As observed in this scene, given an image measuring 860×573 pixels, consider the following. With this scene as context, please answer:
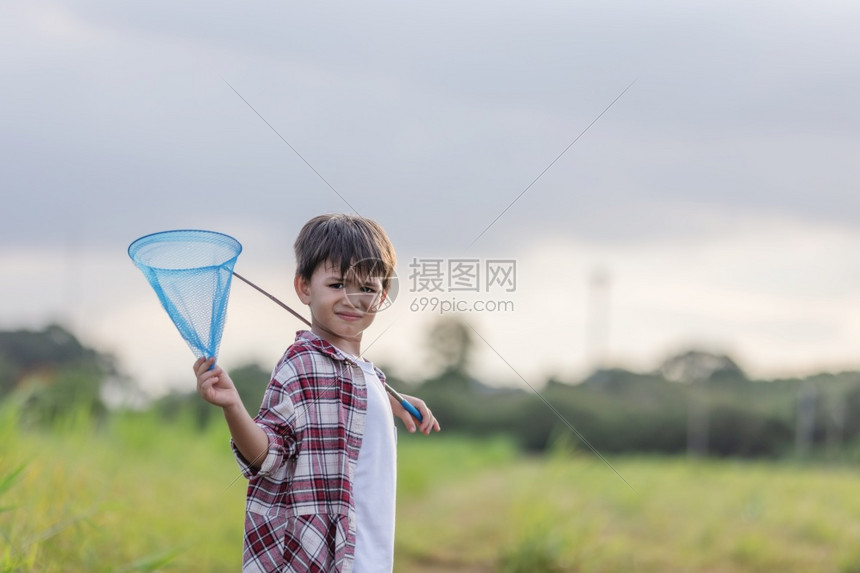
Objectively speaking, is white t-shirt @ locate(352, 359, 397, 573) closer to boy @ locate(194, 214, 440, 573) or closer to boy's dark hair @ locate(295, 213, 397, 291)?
boy @ locate(194, 214, 440, 573)

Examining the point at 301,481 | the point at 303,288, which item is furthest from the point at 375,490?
the point at 303,288

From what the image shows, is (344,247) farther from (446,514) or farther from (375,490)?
(446,514)

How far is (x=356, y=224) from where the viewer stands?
97.2 inches

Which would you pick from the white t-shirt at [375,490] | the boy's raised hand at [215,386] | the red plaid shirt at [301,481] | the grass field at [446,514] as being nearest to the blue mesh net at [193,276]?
the boy's raised hand at [215,386]

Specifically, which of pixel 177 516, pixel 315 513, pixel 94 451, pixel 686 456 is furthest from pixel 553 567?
pixel 686 456

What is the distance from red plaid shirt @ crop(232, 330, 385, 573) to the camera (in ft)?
7.40

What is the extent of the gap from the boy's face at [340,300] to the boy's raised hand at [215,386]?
0.34 metres

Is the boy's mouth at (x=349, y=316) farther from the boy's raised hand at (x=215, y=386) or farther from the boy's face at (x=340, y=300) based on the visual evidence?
the boy's raised hand at (x=215, y=386)

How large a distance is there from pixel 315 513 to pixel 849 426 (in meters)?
11.4

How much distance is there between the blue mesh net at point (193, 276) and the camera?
2.28m

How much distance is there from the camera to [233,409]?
2.12 meters

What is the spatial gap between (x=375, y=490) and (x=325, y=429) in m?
Answer: 0.21

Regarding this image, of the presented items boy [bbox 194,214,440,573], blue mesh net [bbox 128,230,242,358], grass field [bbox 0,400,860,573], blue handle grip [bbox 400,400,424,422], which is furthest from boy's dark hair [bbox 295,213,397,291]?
grass field [bbox 0,400,860,573]

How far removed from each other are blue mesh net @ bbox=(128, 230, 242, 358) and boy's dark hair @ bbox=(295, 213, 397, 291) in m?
0.18
